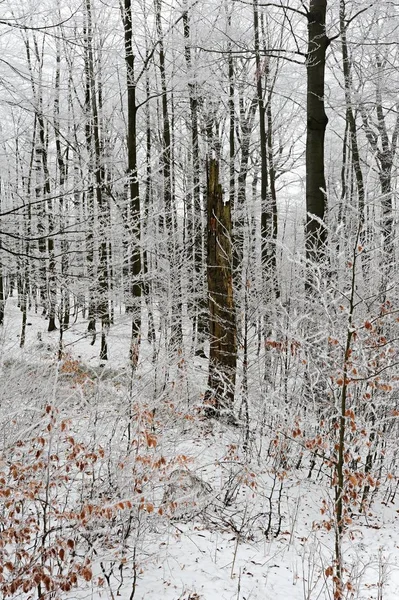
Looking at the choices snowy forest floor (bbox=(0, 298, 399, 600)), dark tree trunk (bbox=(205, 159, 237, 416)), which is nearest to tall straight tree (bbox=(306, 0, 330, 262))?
dark tree trunk (bbox=(205, 159, 237, 416))

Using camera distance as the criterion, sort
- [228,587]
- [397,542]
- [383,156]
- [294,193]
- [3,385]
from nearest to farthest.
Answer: [228,587], [397,542], [3,385], [383,156], [294,193]

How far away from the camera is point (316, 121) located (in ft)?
A: 20.3

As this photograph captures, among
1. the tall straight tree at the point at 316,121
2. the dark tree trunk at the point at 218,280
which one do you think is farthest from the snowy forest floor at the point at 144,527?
the tall straight tree at the point at 316,121

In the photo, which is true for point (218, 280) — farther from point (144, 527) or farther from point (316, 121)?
point (144, 527)

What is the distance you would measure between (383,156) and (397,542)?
11061 millimetres

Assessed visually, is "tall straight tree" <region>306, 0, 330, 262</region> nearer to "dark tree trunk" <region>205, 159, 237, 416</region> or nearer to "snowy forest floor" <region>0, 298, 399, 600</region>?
"dark tree trunk" <region>205, 159, 237, 416</region>

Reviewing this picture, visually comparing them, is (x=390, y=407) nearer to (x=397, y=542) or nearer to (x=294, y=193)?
(x=397, y=542)

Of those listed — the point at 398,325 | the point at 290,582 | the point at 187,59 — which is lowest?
the point at 290,582

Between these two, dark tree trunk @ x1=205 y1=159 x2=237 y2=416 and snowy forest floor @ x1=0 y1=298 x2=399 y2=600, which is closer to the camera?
snowy forest floor @ x1=0 y1=298 x2=399 y2=600

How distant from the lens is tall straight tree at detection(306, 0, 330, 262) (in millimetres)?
6141

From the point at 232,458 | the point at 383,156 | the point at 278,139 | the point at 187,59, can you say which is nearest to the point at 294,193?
the point at 278,139

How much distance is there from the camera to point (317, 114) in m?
6.20

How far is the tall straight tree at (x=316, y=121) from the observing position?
6.14 m

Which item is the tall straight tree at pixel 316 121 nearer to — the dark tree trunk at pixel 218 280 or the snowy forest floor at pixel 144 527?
the dark tree trunk at pixel 218 280
